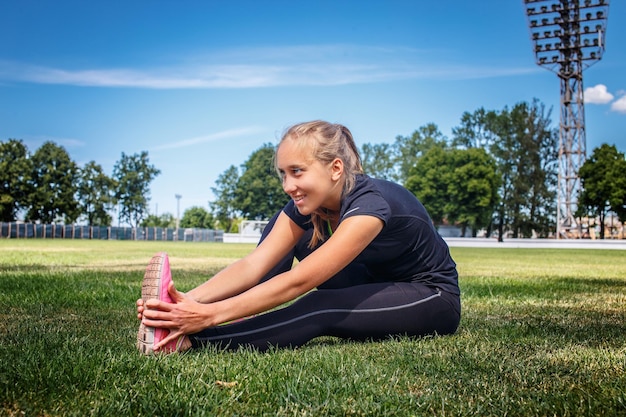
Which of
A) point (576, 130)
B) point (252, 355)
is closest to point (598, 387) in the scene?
point (252, 355)

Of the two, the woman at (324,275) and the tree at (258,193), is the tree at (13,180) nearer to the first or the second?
the tree at (258,193)

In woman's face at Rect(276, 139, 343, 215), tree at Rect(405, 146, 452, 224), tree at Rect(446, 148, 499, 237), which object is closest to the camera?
woman's face at Rect(276, 139, 343, 215)

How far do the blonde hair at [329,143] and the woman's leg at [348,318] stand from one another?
526 mm

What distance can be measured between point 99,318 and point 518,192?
6257cm

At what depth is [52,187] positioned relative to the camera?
66000 millimetres

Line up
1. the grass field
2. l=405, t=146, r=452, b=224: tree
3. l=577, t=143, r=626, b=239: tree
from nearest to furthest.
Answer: the grass field, l=577, t=143, r=626, b=239: tree, l=405, t=146, r=452, b=224: tree

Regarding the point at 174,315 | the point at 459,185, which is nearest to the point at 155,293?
the point at 174,315

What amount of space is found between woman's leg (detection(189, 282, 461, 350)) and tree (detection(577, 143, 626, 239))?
50.3 m

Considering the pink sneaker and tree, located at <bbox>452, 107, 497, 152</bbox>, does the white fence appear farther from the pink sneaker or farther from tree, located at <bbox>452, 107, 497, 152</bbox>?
the pink sneaker

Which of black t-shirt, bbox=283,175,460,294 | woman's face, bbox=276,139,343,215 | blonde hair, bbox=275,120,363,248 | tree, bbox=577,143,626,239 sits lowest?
black t-shirt, bbox=283,175,460,294

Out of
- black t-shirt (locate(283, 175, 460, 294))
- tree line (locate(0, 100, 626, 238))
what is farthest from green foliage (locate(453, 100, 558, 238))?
black t-shirt (locate(283, 175, 460, 294))

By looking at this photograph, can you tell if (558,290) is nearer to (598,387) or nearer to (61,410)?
(598,387)

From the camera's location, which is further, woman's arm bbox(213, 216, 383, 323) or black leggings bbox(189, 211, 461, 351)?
black leggings bbox(189, 211, 461, 351)

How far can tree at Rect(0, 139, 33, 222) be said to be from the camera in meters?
62.3
